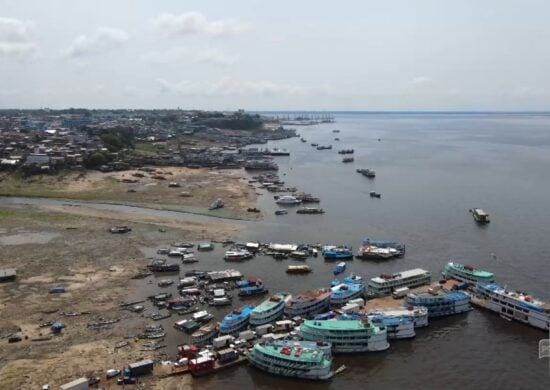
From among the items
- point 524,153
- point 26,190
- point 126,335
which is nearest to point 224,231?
point 126,335

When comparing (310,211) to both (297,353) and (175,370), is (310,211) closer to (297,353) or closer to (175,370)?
(297,353)

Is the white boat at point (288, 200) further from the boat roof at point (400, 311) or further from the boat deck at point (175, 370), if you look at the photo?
the boat deck at point (175, 370)

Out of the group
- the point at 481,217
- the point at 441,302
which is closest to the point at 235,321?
the point at 441,302

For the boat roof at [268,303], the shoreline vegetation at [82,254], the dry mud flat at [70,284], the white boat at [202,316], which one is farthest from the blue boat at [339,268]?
the dry mud flat at [70,284]

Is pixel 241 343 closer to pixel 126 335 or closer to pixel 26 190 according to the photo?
pixel 126 335

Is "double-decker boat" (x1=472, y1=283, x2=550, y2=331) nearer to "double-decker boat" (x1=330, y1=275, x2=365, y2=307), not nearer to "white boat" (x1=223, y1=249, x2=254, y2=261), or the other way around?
"double-decker boat" (x1=330, y1=275, x2=365, y2=307)
